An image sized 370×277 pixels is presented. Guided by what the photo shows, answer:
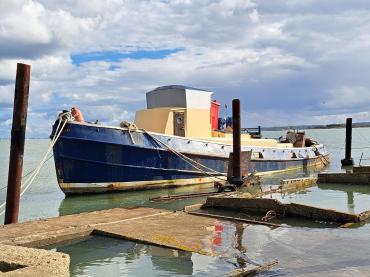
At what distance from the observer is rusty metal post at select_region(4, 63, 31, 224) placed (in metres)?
8.41

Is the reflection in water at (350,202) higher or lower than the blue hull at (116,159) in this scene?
lower

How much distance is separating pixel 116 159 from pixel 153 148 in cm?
139

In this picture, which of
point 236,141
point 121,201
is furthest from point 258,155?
point 121,201

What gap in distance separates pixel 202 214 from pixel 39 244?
327 cm

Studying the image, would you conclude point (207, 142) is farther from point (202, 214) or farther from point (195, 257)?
point (195, 257)

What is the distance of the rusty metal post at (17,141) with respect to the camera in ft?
27.6

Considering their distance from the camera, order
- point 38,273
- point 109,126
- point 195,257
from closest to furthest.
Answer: point 38,273 → point 195,257 → point 109,126

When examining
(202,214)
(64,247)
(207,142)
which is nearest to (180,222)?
(202,214)

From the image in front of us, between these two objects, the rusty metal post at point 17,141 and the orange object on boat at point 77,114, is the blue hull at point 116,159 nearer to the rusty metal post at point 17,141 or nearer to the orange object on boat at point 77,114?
the orange object on boat at point 77,114

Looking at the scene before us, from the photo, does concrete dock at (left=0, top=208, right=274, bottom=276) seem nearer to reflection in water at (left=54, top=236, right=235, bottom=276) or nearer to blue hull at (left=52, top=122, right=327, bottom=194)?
reflection in water at (left=54, top=236, right=235, bottom=276)

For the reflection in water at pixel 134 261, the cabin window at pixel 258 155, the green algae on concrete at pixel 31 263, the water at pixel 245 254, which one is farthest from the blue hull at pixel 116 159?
the green algae on concrete at pixel 31 263

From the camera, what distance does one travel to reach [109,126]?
15.3 meters

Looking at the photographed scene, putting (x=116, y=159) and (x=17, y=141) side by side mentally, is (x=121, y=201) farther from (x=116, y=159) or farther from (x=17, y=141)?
(x=17, y=141)

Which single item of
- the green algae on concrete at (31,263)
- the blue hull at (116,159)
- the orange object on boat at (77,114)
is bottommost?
the green algae on concrete at (31,263)
